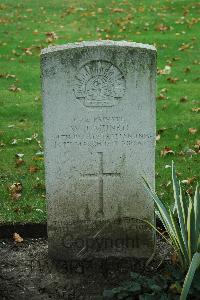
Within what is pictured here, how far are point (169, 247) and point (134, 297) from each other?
1.01m

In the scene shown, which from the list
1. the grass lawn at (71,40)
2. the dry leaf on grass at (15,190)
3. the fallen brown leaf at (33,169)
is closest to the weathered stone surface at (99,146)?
the grass lawn at (71,40)

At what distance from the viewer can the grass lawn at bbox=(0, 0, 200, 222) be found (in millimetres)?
6711

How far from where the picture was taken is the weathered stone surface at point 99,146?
15.4 ft

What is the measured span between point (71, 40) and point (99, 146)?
9.01m

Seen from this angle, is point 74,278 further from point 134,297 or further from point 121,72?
point 121,72

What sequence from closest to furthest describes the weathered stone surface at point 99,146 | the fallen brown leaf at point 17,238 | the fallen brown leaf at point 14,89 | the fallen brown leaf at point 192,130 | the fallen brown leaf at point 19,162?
the weathered stone surface at point 99,146
the fallen brown leaf at point 17,238
the fallen brown leaf at point 19,162
the fallen brown leaf at point 192,130
the fallen brown leaf at point 14,89

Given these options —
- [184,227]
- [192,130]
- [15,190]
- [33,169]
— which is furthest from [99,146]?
[192,130]

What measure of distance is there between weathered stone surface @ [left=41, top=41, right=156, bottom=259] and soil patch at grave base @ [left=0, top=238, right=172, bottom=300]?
0.32ft

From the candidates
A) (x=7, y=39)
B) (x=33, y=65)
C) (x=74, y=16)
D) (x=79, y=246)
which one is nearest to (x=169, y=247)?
(x=79, y=246)

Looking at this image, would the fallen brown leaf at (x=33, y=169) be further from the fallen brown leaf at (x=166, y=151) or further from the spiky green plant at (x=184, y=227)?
the spiky green plant at (x=184, y=227)

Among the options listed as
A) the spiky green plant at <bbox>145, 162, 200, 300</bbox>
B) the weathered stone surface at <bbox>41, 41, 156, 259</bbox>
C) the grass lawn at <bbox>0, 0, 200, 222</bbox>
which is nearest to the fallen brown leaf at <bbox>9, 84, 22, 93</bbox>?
the grass lawn at <bbox>0, 0, 200, 222</bbox>

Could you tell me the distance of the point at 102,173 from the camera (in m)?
4.93

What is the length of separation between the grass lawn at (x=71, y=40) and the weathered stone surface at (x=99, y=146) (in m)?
0.87

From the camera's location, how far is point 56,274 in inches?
196
